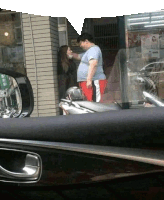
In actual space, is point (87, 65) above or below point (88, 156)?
above

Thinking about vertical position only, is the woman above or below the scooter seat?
above

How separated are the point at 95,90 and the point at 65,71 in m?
0.17

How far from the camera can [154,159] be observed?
1.19 meters

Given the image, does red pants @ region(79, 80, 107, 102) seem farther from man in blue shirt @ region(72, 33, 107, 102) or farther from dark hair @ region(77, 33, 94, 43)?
dark hair @ region(77, 33, 94, 43)

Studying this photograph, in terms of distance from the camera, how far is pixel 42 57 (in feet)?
4.42

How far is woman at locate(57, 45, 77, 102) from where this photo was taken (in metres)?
1.32

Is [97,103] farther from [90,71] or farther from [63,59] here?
[63,59]

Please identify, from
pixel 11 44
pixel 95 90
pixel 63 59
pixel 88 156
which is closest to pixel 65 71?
pixel 63 59

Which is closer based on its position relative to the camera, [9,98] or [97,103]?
[97,103]

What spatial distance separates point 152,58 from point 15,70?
67 centimetres

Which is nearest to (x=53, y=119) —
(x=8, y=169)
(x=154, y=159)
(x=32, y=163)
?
(x=32, y=163)

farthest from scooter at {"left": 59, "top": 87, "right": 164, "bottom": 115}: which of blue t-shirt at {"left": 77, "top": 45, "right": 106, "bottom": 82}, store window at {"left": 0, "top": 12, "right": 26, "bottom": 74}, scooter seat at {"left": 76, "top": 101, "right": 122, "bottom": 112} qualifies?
store window at {"left": 0, "top": 12, "right": 26, "bottom": 74}

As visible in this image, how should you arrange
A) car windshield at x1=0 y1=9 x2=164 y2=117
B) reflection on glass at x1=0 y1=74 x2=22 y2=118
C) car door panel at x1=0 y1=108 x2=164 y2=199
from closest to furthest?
car door panel at x1=0 y1=108 x2=164 y2=199
car windshield at x1=0 y1=9 x2=164 y2=117
reflection on glass at x1=0 y1=74 x2=22 y2=118

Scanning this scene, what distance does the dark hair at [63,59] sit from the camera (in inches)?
51.6
